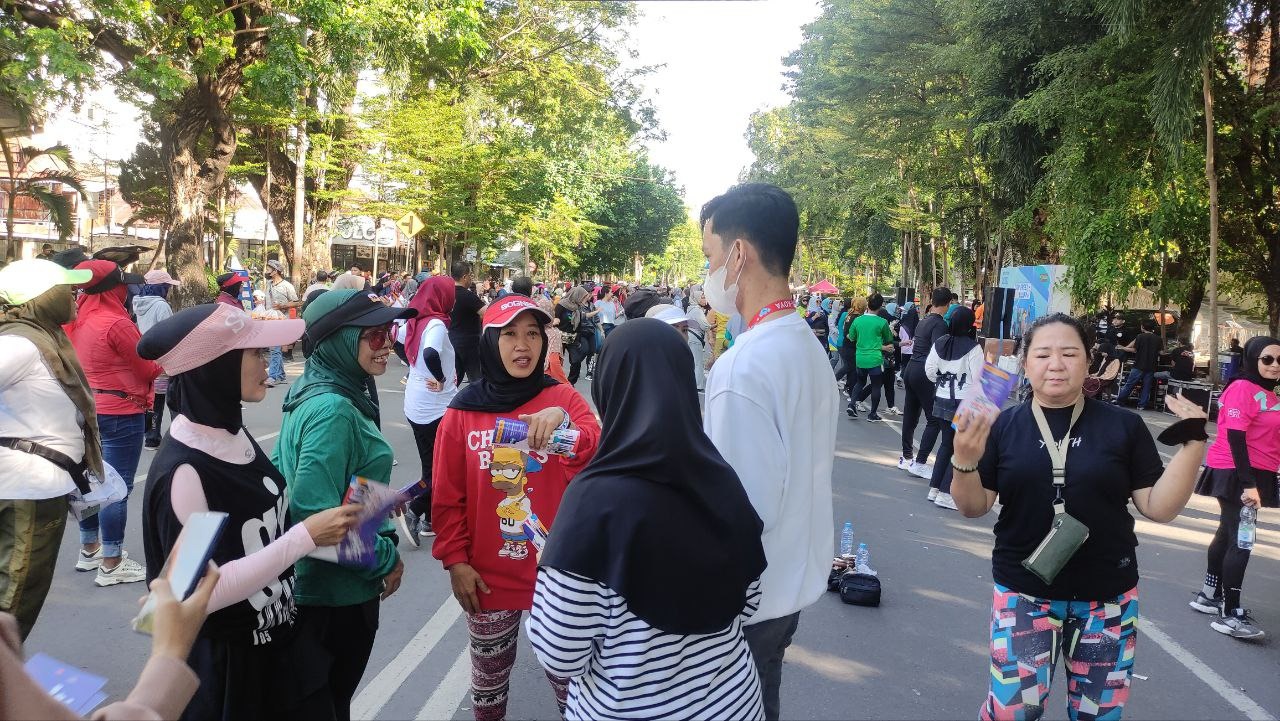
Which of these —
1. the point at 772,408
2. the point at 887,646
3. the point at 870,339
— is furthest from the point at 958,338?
the point at 772,408

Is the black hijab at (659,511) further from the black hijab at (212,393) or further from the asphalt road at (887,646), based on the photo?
the asphalt road at (887,646)

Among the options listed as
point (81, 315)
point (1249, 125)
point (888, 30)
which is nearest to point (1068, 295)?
point (1249, 125)

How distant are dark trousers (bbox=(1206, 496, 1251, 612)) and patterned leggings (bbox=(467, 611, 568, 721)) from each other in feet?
14.7

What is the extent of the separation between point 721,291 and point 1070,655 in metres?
1.80

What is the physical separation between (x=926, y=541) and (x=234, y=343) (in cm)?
596

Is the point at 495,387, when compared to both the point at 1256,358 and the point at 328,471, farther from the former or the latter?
the point at 1256,358

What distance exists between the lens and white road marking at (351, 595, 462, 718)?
12.6 feet

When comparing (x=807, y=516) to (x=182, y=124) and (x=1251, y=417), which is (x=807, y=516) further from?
(x=182, y=124)

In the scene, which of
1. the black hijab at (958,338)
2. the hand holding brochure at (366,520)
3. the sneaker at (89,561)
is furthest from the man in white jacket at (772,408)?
the black hijab at (958,338)

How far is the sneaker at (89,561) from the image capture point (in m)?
5.43

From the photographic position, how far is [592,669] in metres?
1.90

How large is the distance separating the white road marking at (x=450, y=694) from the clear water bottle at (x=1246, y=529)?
4.65m

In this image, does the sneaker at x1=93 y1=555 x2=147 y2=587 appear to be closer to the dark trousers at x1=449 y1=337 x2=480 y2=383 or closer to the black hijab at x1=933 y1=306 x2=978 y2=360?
the dark trousers at x1=449 y1=337 x2=480 y2=383

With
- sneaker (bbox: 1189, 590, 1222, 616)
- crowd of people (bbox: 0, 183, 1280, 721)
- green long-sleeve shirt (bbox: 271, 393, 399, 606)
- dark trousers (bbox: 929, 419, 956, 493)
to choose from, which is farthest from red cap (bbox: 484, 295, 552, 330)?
dark trousers (bbox: 929, 419, 956, 493)
